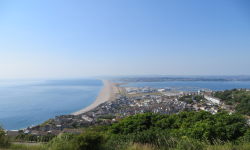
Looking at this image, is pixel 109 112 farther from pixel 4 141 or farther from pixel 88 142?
pixel 88 142

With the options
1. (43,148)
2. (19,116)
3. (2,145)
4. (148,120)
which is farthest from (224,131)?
(19,116)

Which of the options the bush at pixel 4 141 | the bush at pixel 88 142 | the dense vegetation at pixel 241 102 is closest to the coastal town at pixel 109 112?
the dense vegetation at pixel 241 102

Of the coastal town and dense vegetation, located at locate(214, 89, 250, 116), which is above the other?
dense vegetation, located at locate(214, 89, 250, 116)

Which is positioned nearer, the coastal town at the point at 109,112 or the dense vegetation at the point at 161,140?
the dense vegetation at the point at 161,140

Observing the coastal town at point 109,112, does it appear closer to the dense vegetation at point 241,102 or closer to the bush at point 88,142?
the dense vegetation at point 241,102

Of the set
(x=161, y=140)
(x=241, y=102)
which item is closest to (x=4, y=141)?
(x=161, y=140)

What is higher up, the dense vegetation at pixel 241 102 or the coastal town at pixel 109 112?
the dense vegetation at pixel 241 102

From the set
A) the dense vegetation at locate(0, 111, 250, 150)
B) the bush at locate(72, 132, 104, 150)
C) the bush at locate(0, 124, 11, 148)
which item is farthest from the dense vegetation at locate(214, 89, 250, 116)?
the bush at locate(0, 124, 11, 148)

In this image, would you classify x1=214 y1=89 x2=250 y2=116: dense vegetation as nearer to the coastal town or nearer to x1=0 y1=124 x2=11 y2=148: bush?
the coastal town

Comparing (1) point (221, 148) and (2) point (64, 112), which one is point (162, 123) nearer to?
(1) point (221, 148)

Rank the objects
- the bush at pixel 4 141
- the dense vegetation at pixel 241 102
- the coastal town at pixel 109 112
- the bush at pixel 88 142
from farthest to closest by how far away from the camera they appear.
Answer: the dense vegetation at pixel 241 102
the coastal town at pixel 109 112
the bush at pixel 4 141
the bush at pixel 88 142

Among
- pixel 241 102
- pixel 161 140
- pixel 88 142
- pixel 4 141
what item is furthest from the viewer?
pixel 241 102
